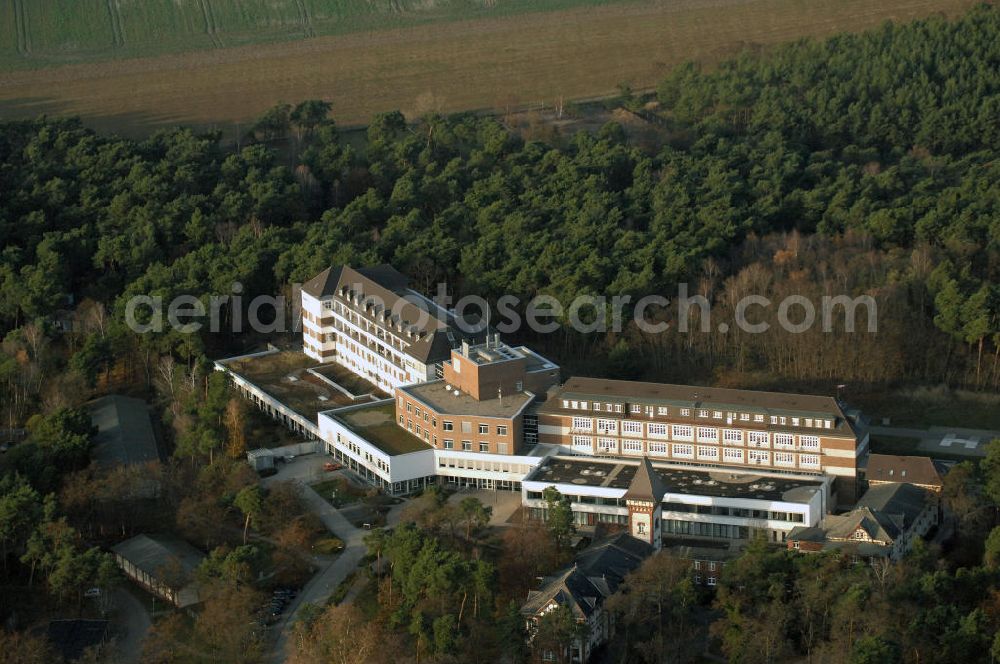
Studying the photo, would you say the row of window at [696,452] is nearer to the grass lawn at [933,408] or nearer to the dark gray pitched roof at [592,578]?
the dark gray pitched roof at [592,578]

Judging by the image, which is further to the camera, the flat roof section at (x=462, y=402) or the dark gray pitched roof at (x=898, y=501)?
the flat roof section at (x=462, y=402)

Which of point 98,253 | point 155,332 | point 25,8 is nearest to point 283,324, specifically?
point 155,332

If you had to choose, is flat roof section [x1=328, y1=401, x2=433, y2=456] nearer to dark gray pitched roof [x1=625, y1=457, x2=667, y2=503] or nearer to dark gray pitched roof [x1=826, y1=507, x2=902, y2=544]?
dark gray pitched roof [x1=625, y1=457, x2=667, y2=503]

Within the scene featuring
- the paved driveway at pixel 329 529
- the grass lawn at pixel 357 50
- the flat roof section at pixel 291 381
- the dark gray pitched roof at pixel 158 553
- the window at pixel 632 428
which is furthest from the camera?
the grass lawn at pixel 357 50

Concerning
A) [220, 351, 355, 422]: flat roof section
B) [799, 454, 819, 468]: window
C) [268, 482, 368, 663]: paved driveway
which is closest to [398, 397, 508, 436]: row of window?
[268, 482, 368, 663]: paved driveway

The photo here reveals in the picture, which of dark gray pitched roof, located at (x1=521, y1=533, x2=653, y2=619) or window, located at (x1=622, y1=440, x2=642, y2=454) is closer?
dark gray pitched roof, located at (x1=521, y1=533, x2=653, y2=619)

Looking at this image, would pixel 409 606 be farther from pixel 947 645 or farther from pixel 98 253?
pixel 98 253

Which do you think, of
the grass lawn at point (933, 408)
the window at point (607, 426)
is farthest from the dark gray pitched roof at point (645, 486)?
the grass lawn at point (933, 408)
